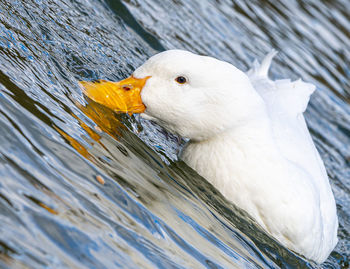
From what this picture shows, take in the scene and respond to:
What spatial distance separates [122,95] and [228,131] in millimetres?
720

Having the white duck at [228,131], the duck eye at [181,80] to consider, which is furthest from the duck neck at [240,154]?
the duck eye at [181,80]

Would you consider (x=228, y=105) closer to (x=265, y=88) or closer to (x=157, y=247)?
(x=157, y=247)

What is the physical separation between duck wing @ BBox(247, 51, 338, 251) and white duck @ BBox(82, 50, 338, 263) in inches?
8.2

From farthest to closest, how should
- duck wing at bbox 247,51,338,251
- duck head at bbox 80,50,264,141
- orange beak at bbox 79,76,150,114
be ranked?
duck wing at bbox 247,51,338,251, orange beak at bbox 79,76,150,114, duck head at bbox 80,50,264,141

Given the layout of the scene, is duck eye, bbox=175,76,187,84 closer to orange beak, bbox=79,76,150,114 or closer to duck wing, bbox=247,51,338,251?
orange beak, bbox=79,76,150,114

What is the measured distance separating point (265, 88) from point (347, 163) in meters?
1.66

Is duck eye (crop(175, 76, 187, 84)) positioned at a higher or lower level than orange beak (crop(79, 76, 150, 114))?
higher

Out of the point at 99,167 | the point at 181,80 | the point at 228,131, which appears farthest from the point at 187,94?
the point at 99,167

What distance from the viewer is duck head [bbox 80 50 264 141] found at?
12.5 feet

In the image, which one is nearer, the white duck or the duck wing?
the white duck

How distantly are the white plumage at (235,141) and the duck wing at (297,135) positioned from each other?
0.60ft

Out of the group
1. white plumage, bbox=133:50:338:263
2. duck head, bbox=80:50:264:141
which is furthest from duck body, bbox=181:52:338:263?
duck head, bbox=80:50:264:141

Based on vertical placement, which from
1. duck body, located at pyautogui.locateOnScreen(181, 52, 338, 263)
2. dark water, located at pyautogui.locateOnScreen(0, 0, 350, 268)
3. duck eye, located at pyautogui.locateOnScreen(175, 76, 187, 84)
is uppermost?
duck eye, located at pyautogui.locateOnScreen(175, 76, 187, 84)

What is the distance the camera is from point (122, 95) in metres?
3.93
